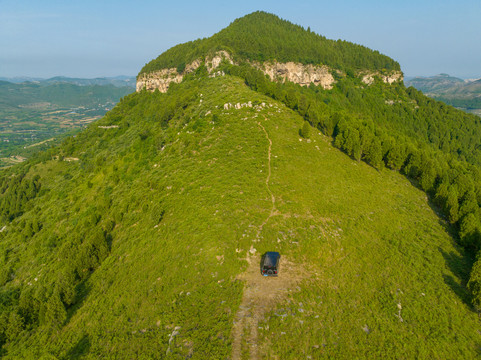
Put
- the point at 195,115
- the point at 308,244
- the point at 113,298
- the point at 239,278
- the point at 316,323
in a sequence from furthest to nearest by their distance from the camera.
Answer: the point at 195,115 → the point at 308,244 → the point at 113,298 → the point at 239,278 → the point at 316,323

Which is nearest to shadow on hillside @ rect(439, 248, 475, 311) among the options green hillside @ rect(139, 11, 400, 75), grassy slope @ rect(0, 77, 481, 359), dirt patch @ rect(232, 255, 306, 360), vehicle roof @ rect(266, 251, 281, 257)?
grassy slope @ rect(0, 77, 481, 359)

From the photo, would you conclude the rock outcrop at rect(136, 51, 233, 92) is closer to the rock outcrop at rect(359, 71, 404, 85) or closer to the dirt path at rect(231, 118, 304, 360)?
the rock outcrop at rect(359, 71, 404, 85)

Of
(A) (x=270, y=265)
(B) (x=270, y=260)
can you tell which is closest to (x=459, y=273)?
(B) (x=270, y=260)

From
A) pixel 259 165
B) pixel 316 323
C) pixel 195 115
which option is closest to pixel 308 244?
pixel 316 323

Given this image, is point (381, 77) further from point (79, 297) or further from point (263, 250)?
point (79, 297)

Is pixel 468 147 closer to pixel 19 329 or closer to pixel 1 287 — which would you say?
pixel 19 329

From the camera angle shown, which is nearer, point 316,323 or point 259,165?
point 316,323

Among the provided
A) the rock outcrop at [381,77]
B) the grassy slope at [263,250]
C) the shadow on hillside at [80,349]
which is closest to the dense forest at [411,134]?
the grassy slope at [263,250]
